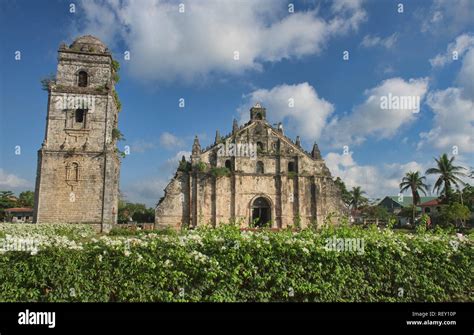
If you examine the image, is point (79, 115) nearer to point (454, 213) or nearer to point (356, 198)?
point (454, 213)

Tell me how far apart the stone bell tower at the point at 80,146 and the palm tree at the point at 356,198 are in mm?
52200

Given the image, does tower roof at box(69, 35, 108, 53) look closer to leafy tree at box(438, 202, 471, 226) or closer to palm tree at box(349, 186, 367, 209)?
leafy tree at box(438, 202, 471, 226)

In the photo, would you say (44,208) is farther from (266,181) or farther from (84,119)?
(266,181)

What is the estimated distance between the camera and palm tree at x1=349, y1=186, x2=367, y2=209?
65.6 m

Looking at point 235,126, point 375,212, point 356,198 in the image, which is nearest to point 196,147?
point 235,126

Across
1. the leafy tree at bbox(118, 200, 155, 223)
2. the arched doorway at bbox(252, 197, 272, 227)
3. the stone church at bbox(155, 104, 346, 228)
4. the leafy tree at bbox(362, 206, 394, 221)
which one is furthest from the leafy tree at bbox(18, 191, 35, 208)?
the leafy tree at bbox(362, 206, 394, 221)

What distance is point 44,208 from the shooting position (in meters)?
22.6

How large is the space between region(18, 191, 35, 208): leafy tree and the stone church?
43130 millimetres

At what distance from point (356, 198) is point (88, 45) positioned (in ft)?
182

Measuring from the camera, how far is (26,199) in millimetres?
67250

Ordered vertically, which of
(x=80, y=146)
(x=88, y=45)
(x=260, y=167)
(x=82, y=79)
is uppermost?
(x=88, y=45)

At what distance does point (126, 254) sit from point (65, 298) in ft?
4.16

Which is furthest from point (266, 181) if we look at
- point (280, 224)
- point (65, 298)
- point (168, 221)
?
point (65, 298)

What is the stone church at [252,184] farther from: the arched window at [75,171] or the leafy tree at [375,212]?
the leafy tree at [375,212]
